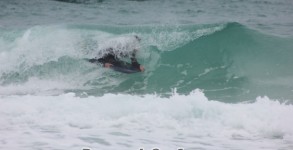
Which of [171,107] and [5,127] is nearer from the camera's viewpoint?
[5,127]

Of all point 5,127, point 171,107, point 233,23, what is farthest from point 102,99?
point 233,23

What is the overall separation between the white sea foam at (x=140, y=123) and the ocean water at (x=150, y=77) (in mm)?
20

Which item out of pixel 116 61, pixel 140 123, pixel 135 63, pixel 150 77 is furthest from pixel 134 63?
pixel 140 123

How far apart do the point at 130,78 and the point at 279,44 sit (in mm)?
5092

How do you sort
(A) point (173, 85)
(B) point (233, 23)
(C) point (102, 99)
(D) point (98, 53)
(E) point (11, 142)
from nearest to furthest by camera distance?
(E) point (11, 142) → (C) point (102, 99) → (A) point (173, 85) → (D) point (98, 53) → (B) point (233, 23)

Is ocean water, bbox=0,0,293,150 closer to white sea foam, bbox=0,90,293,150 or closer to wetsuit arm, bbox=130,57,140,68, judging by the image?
white sea foam, bbox=0,90,293,150

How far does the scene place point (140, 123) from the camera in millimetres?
7875

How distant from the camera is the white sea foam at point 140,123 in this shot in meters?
6.91

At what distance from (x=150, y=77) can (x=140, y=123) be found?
14.5ft

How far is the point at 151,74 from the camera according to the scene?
12.4 metres

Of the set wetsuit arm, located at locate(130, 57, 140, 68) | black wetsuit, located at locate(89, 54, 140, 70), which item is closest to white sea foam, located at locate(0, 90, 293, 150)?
black wetsuit, located at locate(89, 54, 140, 70)

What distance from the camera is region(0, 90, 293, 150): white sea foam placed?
6.91 metres

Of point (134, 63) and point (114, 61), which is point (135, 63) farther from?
point (114, 61)

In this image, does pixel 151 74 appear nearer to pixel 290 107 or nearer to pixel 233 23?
pixel 233 23
